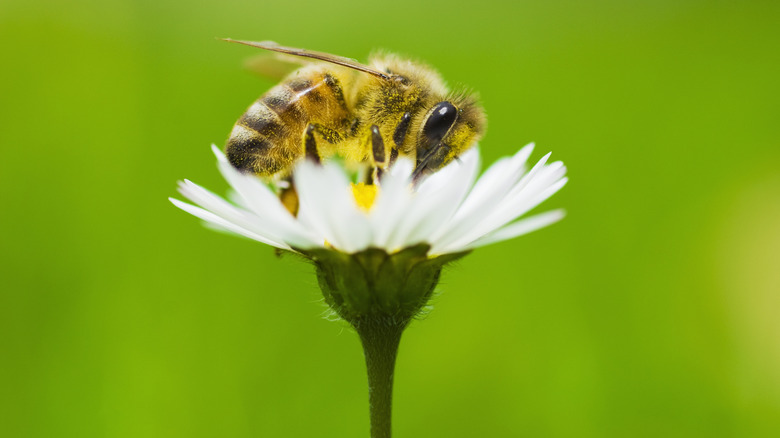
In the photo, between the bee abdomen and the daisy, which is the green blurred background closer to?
the daisy

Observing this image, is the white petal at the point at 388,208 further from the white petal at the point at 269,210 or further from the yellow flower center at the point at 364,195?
the yellow flower center at the point at 364,195

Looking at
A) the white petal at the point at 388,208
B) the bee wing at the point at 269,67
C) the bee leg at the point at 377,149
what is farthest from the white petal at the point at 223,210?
the bee wing at the point at 269,67

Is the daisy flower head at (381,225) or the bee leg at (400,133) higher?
the bee leg at (400,133)

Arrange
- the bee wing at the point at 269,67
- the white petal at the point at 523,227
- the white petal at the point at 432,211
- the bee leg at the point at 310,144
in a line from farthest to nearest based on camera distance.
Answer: the bee wing at the point at 269,67
the bee leg at the point at 310,144
the white petal at the point at 432,211
the white petal at the point at 523,227

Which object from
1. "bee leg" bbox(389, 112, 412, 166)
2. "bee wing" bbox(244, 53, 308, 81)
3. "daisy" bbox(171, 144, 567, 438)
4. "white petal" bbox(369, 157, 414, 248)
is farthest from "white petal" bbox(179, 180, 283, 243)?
"bee wing" bbox(244, 53, 308, 81)

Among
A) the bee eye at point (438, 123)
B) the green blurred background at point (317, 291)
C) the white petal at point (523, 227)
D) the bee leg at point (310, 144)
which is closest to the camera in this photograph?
the white petal at point (523, 227)

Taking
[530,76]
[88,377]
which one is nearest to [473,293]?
[88,377]
